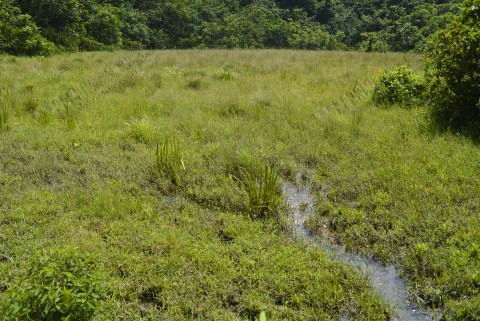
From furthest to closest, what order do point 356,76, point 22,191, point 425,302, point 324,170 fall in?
1. point 356,76
2. point 324,170
3. point 22,191
4. point 425,302

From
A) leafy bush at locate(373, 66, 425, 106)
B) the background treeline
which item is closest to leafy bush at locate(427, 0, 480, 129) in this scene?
leafy bush at locate(373, 66, 425, 106)

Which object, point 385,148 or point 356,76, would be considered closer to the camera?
point 385,148

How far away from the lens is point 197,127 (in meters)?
8.36

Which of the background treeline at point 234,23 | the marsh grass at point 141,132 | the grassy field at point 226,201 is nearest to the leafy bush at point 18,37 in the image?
the background treeline at point 234,23

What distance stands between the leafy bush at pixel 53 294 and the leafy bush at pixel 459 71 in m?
6.67

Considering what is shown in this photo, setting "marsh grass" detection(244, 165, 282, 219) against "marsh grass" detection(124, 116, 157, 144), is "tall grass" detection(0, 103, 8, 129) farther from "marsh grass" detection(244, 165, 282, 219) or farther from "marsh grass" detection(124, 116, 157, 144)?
"marsh grass" detection(244, 165, 282, 219)

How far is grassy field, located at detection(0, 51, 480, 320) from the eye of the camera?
385 centimetres

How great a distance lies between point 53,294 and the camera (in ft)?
9.76

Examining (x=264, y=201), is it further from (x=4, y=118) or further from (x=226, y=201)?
(x=4, y=118)

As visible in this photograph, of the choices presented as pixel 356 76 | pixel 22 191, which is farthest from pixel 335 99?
pixel 22 191

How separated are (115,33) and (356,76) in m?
19.7

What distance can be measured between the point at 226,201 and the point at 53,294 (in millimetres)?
2912

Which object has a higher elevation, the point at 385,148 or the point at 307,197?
the point at 385,148

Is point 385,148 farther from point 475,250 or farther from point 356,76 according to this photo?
point 356,76
